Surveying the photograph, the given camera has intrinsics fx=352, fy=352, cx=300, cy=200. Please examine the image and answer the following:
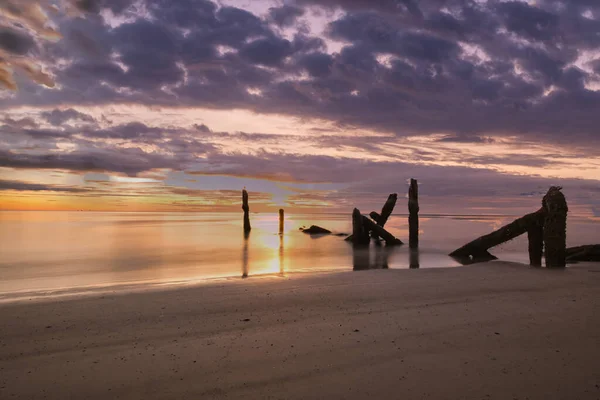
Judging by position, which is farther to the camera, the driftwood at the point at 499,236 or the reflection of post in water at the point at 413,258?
the reflection of post in water at the point at 413,258

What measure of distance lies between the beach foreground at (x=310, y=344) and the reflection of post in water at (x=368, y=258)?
22.7 feet

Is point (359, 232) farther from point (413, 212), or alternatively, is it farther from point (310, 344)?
point (310, 344)

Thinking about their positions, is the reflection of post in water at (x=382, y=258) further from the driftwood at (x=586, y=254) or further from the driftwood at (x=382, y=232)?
the driftwood at (x=586, y=254)

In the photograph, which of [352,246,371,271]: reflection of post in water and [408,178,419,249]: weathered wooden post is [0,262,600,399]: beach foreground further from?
[408,178,419,249]: weathered wooden post

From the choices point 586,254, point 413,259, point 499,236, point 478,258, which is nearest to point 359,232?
point 413,259

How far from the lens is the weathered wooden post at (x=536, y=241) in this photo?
11.7 metres

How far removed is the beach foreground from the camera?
126 inches

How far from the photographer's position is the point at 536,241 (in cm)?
1179

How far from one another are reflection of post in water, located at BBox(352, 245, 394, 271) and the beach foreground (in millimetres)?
6924

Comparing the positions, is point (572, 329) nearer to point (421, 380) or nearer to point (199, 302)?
point (421, 380)

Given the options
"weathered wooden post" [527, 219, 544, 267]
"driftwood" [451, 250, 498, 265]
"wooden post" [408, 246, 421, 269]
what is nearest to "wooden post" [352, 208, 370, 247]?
"wooden post" [408, 246, 421, 269]

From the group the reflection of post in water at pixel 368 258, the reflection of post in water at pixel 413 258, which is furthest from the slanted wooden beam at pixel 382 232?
the reflection of post in water at pixel 413 258

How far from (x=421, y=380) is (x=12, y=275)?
15.2 m

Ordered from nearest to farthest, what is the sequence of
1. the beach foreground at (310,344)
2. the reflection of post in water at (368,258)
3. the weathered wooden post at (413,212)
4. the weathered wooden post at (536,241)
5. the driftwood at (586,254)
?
the beach foreground at (310,344), the weathered wooden post at (536,241), the driftwood at (586,254), the reflection of post in water at (368,258), the weathered wooden post at (413,212)
